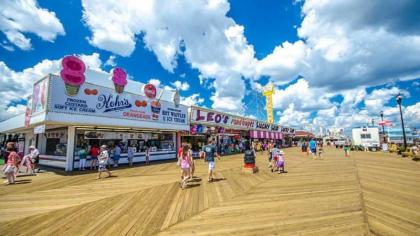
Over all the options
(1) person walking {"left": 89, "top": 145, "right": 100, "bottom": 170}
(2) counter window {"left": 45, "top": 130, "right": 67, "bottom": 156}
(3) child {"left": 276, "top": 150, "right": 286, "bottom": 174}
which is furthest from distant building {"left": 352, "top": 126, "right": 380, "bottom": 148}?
(2) counter window {"left": 45, "top": 130, "right": 67, "bottom": 156}

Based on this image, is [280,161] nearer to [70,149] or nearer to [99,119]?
[99,119]

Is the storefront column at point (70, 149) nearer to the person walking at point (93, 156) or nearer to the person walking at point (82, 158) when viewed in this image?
the person walking at point (82, 158)

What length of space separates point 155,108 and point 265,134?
84.0ft

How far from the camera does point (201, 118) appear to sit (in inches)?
945

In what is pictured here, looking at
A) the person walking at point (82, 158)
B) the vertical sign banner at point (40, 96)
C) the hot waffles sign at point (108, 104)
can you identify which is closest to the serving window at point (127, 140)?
the person walking at point (82, 158)

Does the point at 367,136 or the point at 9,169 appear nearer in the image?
the point at 9,169

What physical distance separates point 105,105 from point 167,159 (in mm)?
8784

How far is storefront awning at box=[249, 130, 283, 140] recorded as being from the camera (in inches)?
1356

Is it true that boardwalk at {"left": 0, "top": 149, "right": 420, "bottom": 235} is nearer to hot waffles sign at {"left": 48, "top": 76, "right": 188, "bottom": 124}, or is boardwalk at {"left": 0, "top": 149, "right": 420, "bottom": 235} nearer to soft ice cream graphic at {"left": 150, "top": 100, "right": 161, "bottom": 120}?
hot waffles sign at {"left": 48, "top": 76, "right": 188, "bottom": 124}

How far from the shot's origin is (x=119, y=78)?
1588 centimetres

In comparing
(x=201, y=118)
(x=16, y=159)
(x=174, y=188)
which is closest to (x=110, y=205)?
(x=174, y=188)

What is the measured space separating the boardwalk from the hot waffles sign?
5.71m

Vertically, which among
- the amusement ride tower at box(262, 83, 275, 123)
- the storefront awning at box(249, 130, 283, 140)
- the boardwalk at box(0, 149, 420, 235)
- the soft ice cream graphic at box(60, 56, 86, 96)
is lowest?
the boardwalk at box(0, 149, 420, 235)

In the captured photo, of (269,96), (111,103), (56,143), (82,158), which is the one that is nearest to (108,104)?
(111,103)
